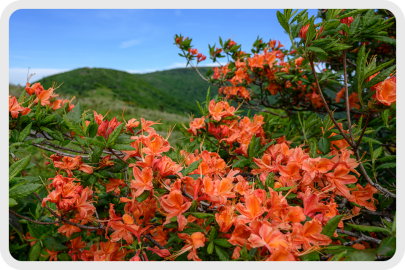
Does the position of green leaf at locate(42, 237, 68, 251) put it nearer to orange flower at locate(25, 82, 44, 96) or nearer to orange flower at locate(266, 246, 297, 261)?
orange flower at locate(25, 82, 44, 96)

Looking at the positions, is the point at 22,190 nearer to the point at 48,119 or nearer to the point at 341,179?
the point at 48,119

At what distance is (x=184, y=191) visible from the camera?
3.36 ft

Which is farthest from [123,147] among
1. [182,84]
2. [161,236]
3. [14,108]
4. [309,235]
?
[182,84]

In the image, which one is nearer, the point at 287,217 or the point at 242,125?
the point at 287,217

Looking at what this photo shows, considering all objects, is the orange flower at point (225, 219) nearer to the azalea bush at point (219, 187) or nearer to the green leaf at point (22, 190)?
the azalea bush at point (219, 187)

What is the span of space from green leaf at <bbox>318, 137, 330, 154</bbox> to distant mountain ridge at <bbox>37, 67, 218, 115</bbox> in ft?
48.6

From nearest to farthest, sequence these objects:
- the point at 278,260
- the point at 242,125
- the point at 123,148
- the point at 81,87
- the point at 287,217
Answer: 1. the point at 278,260
2. the point at 287,217
3. the point at 123,148
4. the point at 242,125
5. the point at 81,87

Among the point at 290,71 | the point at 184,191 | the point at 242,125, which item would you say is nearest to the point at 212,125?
the point at 242,125

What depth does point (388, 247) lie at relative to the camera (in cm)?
80

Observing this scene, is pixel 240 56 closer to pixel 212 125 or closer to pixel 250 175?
pixel 212 125

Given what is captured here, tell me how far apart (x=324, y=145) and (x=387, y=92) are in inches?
19.5

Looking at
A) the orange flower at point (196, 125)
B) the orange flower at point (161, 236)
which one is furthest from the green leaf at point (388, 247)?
the orange flower at point (196, 125)

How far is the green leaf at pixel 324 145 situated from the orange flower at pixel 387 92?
469 millimetres

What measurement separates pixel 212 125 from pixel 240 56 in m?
1.86
